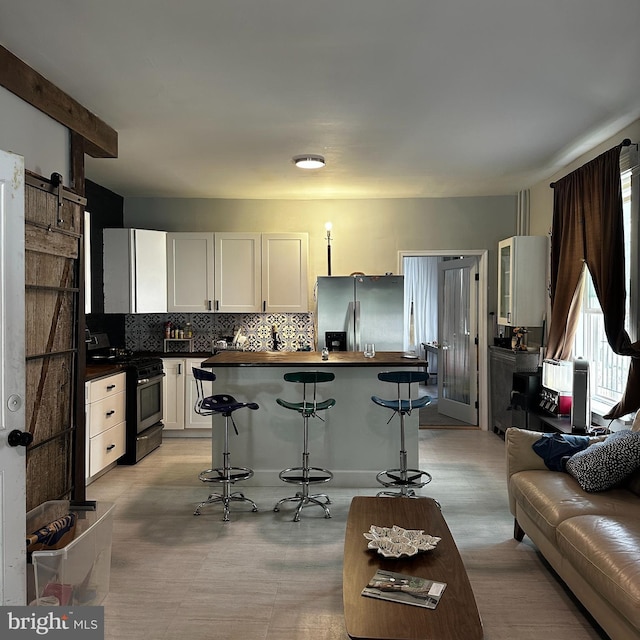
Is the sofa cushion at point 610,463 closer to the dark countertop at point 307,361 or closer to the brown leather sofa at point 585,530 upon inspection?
the brown leather sofa at point 585,530

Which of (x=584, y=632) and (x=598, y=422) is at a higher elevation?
(x=598, y=422)

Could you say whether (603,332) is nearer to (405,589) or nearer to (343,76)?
(343,76)

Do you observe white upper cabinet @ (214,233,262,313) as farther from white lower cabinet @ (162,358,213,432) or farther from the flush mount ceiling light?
the flush mount ceiling light

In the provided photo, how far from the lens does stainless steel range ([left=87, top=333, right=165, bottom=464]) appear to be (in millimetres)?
5574

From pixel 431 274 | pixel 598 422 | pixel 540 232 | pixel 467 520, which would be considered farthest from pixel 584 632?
pixel 431 274

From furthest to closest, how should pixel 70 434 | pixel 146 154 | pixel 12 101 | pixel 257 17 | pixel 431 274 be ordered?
pixel 431 274
pixel 146 154
pixel 70 434
pixel 12 101
pixel 257 17

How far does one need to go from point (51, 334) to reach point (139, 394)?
7.55 ft

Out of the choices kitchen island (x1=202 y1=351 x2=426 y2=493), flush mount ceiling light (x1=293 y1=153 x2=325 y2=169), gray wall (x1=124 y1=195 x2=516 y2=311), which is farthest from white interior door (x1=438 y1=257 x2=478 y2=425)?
flush mount ceiling light (x1=293 y1=153 x2=325 y2=169)

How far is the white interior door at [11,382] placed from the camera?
2504 millimetres

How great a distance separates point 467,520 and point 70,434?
8.89 ft

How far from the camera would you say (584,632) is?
2676 mm

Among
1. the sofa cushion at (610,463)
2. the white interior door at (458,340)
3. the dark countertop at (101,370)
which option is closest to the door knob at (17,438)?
the dark countertop at (101,370)

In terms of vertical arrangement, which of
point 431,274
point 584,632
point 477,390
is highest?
point 431,274

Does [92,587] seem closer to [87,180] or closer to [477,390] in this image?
[87,180]
